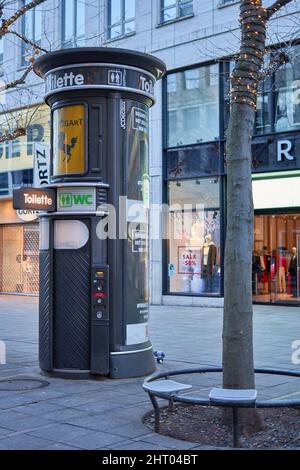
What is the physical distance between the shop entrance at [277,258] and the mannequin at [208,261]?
1.33m

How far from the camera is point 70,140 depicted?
28.3ft

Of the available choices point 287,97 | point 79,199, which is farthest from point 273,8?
point 287,97

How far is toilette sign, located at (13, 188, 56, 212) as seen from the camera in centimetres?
792

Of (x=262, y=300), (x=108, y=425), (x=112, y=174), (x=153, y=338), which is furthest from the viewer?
(x=262, y=300)

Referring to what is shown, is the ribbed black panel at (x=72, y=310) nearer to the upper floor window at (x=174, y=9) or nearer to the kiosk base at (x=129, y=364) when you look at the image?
the kiosk base at (x=129, y=364)

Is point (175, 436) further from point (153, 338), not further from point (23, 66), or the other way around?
point (23, 66)

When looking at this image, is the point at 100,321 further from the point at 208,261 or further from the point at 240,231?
the point at 208,261

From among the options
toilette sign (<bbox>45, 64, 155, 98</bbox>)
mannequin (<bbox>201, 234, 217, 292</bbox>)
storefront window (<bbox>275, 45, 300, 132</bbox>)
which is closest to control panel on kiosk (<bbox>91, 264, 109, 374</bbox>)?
toilette sign (<bbox>45, 64, 155, 98</bbox>)

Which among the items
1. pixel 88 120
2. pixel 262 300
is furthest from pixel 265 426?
pixel 262 300

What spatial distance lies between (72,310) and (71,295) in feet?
0.65

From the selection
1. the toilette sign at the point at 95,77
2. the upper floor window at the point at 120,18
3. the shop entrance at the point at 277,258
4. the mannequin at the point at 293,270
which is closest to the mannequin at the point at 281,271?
the shop entrance at the point at 277,258

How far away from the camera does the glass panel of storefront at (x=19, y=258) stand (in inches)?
1014

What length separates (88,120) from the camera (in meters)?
8.52

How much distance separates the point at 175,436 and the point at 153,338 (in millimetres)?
6819
